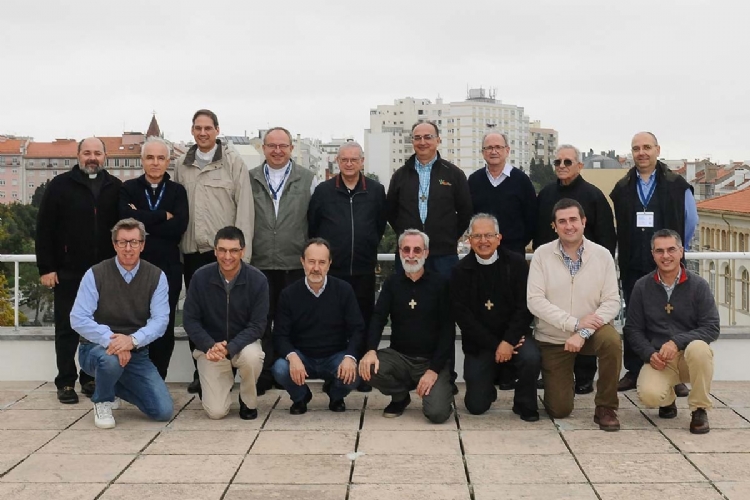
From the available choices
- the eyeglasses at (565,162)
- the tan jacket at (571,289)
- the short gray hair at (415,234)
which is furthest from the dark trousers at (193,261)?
the eyeglasses at (565,162)

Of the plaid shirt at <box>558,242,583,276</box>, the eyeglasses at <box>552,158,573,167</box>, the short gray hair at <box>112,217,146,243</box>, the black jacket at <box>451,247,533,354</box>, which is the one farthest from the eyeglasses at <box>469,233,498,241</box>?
the short gray hair at <box>112,217,146,243</box>

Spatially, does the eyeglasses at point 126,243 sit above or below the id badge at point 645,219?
below

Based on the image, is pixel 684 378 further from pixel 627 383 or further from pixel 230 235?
pixel 230 235

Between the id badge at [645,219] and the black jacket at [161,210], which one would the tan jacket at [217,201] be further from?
the id badge at [645,219]

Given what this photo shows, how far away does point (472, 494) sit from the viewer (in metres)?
3.88

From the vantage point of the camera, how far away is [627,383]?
5.92 meters

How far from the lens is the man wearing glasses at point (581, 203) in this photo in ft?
18.9

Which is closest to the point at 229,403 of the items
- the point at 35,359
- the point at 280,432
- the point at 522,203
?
the point at 280,432

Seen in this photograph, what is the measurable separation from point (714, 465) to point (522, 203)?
231 cm

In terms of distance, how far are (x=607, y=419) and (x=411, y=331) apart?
131 centimetres

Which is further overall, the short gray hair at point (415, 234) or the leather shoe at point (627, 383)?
the leather shoe at point (627, 383)

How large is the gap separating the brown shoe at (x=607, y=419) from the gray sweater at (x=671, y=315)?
1.36 ft

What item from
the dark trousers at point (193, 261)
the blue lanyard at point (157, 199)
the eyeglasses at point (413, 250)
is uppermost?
the blue lanyard at point (157, 199)

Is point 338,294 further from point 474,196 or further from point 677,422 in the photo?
point 677,422
